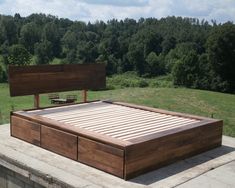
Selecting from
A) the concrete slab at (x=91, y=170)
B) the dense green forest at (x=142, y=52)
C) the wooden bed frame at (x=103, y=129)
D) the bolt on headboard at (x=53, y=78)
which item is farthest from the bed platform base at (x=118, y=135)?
the dense green forest at (x=142, y=52)

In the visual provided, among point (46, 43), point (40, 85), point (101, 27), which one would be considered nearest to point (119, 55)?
point (46, 43)

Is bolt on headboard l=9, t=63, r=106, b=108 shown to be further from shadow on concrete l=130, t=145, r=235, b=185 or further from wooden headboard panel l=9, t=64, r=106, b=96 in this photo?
shadow on concrete l=130, t=145, r=235, b=185

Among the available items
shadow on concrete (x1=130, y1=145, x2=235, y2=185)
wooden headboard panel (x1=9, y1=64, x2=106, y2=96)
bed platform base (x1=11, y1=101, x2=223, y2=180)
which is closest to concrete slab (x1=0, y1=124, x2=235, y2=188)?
shadow on concrete (x1=130, y1=145, x2=235, y2=185)

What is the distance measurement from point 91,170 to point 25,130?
1.80 meters

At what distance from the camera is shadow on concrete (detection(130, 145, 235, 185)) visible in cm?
512

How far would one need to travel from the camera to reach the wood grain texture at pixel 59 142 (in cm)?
570

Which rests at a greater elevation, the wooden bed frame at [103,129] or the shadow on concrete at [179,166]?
the wooden bed frame at [103,129]

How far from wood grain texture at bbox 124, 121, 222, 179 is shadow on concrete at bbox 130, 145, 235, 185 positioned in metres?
0.07

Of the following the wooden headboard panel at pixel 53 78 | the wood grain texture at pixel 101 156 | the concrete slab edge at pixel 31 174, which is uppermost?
the wooden headboard panel at pixel 53 78

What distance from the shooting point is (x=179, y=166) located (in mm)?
5664

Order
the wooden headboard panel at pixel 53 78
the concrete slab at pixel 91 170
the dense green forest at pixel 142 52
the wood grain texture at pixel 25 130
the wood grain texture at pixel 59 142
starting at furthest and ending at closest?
the dense green forest at pixel 142 52
the wooden headboard panel at pixel 53 78
the wood grain texture at pixel 25 130
the wood grain texture at pixel 59 142
the concrete slab at pixel 91 170

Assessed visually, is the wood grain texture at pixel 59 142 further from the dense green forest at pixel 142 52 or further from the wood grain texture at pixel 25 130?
the dense green forest at pixel 142 52

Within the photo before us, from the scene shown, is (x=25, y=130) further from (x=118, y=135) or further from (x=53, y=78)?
(x=118, y=135)

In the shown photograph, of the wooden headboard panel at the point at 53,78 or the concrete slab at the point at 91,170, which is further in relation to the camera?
the wooden headboard panel at the point at 53,78
